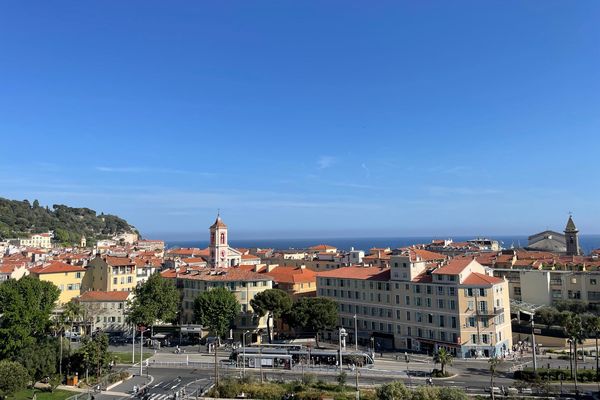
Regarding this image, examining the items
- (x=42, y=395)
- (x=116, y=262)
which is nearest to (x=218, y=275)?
(x=116, y=262)

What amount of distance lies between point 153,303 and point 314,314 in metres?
28.0

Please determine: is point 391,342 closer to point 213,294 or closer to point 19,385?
point 213,294

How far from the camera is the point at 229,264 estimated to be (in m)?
126

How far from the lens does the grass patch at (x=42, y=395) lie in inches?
2309

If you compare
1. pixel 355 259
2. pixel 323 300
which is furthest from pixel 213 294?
pixel 355 259

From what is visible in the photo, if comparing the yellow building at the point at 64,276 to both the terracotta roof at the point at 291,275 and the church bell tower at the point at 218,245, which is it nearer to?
the church bell tower at the point at 218,245

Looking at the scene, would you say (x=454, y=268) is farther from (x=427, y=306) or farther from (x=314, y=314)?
(x=314, y=314)

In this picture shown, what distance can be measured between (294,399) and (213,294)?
3590cm

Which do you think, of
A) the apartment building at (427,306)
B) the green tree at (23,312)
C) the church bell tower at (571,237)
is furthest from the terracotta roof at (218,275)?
the church bell tower at (571,237)

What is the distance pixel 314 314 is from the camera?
84.2 m

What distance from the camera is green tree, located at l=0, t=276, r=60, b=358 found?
222 feet

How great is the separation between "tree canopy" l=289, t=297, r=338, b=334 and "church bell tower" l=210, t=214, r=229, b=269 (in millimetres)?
38756

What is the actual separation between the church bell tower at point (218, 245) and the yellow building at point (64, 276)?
29270 mm

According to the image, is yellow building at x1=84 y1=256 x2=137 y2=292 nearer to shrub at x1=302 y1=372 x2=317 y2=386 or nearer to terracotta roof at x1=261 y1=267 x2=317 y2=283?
terracotta roof at x1=261 y1=267 x2=317 y2=283
